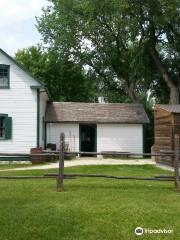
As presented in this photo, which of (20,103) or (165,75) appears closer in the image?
(20,103)

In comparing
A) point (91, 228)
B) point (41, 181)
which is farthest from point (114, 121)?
point (91, 228)

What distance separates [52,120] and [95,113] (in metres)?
3.29

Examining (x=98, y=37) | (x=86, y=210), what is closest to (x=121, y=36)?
(x=98, y=37)

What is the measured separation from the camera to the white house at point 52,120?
27.5 metres

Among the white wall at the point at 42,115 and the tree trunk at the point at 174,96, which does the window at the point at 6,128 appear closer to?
the white wall at the point at 42,115

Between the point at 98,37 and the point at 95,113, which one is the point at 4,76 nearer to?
the point at 95,113

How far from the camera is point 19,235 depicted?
8297 millimetres

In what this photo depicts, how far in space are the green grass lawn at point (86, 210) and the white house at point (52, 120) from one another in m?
12.9

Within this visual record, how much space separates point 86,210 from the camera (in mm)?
10312

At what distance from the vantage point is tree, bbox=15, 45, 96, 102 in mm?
47219

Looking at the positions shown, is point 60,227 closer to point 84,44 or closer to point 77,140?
point 77,140

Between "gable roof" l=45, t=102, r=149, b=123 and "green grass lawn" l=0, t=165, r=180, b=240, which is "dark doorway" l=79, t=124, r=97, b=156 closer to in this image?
"gable roof" l=45, t=102, r=149, b=123

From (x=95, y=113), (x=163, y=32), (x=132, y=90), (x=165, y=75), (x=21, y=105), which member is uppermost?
(x=163, y=32)

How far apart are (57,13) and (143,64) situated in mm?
8847
